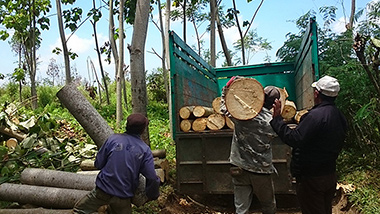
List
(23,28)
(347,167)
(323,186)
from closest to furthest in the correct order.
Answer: (323,186) → (347,167) → (23,28)

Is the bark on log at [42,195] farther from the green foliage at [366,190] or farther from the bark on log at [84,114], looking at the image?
the green foliage at [366,190]

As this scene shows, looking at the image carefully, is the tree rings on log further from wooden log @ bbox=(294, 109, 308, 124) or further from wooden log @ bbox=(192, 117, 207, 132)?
wooden log @ bbox=(294, 109, 308, 124)

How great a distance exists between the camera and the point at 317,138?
2.77m

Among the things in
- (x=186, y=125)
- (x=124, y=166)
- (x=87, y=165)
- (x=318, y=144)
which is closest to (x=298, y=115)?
(x=186, y=125)

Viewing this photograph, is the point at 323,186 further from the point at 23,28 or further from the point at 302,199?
the point at 23,28

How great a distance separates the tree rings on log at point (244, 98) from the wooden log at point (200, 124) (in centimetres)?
101

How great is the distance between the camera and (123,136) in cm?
324

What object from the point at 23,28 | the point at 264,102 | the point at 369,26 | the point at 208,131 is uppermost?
the point at 23,28

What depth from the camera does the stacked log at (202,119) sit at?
4434 mm

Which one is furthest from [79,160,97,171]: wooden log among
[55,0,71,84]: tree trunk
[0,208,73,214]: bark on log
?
[55,0,71,84]: tree trunk

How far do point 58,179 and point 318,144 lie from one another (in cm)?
324

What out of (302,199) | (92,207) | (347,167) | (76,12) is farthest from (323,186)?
(76,12)

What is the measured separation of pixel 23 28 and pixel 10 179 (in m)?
8.95

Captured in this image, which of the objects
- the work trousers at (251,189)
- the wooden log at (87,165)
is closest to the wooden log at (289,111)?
the work trousers at (251,189)
